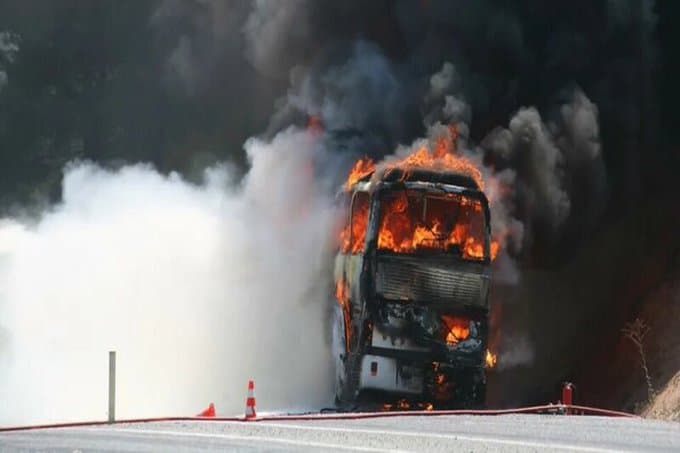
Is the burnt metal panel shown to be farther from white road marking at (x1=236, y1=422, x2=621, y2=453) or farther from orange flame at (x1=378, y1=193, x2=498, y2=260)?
white road marking at (x1=236, y1=422, x2=621, y2=453)

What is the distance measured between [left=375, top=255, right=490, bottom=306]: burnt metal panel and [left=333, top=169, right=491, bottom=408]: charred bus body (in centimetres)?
2

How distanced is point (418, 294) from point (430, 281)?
296 mm

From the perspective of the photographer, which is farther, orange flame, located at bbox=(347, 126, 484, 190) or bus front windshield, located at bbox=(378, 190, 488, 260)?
orange flame, located at bbox=(347, 126, 484, 190)

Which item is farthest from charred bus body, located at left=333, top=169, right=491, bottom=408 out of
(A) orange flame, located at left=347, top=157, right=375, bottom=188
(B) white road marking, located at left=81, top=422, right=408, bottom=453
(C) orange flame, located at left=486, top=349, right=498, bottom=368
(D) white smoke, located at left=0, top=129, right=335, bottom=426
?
(B) white road marking, located at left=81, top=422, right=408, bottom=453

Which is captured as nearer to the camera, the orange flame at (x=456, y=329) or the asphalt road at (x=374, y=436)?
the asphalt road at (x=374, y=436)

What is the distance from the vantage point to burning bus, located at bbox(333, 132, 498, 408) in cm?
1877

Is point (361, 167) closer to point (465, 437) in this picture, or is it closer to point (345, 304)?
point (345, 304)

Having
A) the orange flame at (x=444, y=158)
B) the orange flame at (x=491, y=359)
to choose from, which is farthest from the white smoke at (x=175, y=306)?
the orange flame at (x=491, y=359)

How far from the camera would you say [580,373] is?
84.0ft

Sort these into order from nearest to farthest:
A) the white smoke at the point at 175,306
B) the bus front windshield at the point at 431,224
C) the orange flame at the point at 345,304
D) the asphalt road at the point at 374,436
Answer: the asphalt road at the point at 374,436
the bus front windshield at the point at 431,224
the orange flame at the point at 345,304
the white smoke at the point at 175,306

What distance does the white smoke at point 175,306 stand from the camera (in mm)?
Result: 25328

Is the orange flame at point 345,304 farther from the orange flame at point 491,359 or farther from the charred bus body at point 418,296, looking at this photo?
the orange flame at point 491,359

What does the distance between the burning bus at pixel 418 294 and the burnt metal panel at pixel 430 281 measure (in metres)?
0.02

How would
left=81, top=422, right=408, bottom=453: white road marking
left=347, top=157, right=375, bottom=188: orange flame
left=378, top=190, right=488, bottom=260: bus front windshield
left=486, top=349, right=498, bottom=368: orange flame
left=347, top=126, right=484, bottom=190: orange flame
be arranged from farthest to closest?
left=347, top=157, right=375, bottom=188: orange flame, left=347, top=126, right=484, bottom=190: orange flame, left=486, top=349, right=498, bottom=368: orange flame, left=378, top=190, right=488, bottom=260: bus front windshield, left=81, top=422, right=408, bottom=453: white road marking
